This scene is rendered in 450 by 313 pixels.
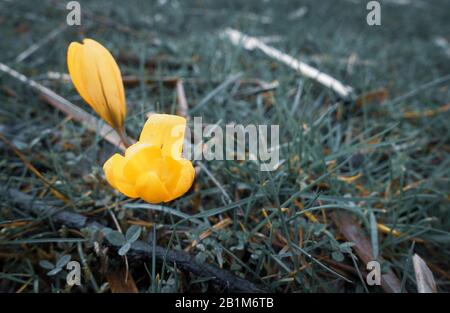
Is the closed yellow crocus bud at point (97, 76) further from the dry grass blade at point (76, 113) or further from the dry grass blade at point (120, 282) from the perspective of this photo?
the dry grass blade at point (120, 282)

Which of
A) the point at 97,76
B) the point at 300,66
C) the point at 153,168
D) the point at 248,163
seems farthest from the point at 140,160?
the point at 300,66

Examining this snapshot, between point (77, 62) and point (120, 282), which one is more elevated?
point (77, 62)

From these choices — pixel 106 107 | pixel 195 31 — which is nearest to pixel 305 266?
pixel 106 107

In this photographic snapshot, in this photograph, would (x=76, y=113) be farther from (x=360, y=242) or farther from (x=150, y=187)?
(x=360, y=242)

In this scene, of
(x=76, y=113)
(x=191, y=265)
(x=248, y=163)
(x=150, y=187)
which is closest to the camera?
(x=150, y=187)

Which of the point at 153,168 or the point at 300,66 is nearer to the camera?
the point at 153,168

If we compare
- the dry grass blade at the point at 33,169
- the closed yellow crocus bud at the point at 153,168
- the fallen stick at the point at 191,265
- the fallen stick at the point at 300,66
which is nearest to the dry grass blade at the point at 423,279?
the fallen stick at the point at 191,265

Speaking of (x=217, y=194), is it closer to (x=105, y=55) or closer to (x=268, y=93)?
(x=105, y=55)
